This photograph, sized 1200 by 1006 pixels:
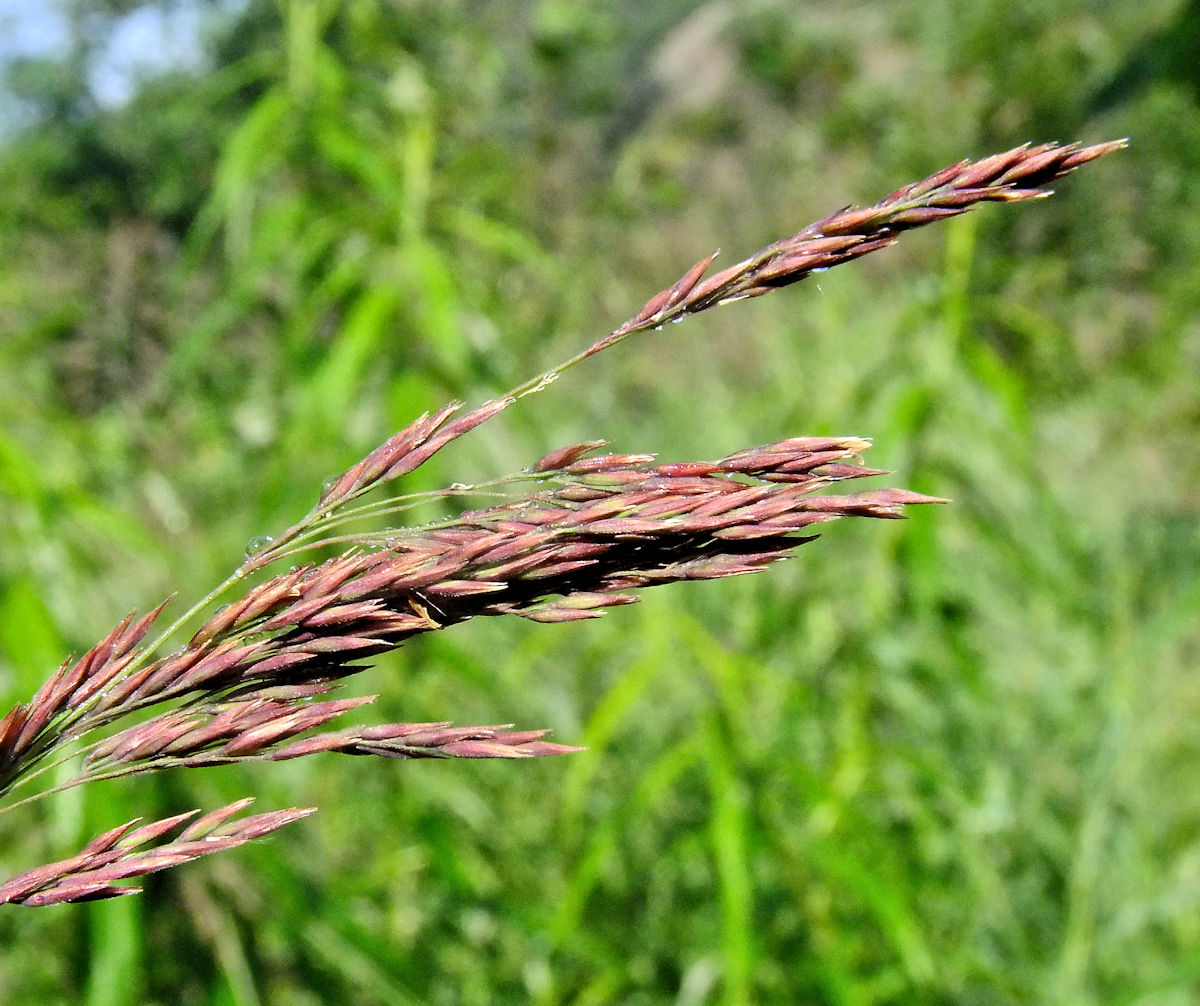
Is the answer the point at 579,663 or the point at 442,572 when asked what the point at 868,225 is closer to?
the point at 442,572

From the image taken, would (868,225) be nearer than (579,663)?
Yes

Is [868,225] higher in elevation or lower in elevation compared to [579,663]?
higher

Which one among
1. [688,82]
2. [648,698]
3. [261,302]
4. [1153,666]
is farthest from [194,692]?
[688,82]

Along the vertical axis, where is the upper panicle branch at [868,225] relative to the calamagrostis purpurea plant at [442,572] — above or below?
above

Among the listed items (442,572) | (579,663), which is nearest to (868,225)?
(442,572)

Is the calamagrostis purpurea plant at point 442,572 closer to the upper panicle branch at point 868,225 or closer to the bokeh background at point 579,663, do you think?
the upper panicle branch at point 868,225

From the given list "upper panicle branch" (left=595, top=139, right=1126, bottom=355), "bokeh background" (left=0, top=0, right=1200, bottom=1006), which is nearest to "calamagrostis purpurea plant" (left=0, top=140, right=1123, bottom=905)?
"upper panicle branch" (left=595, top=139, right=1126, bottom=355)

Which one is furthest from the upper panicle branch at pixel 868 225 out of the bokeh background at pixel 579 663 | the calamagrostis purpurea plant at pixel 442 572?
the bokeh background at pixel 579 663

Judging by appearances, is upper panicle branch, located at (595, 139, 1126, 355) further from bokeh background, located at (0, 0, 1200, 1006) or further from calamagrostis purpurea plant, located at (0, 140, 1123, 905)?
bokeh background, located at (0, 0, 1200, 1006)
